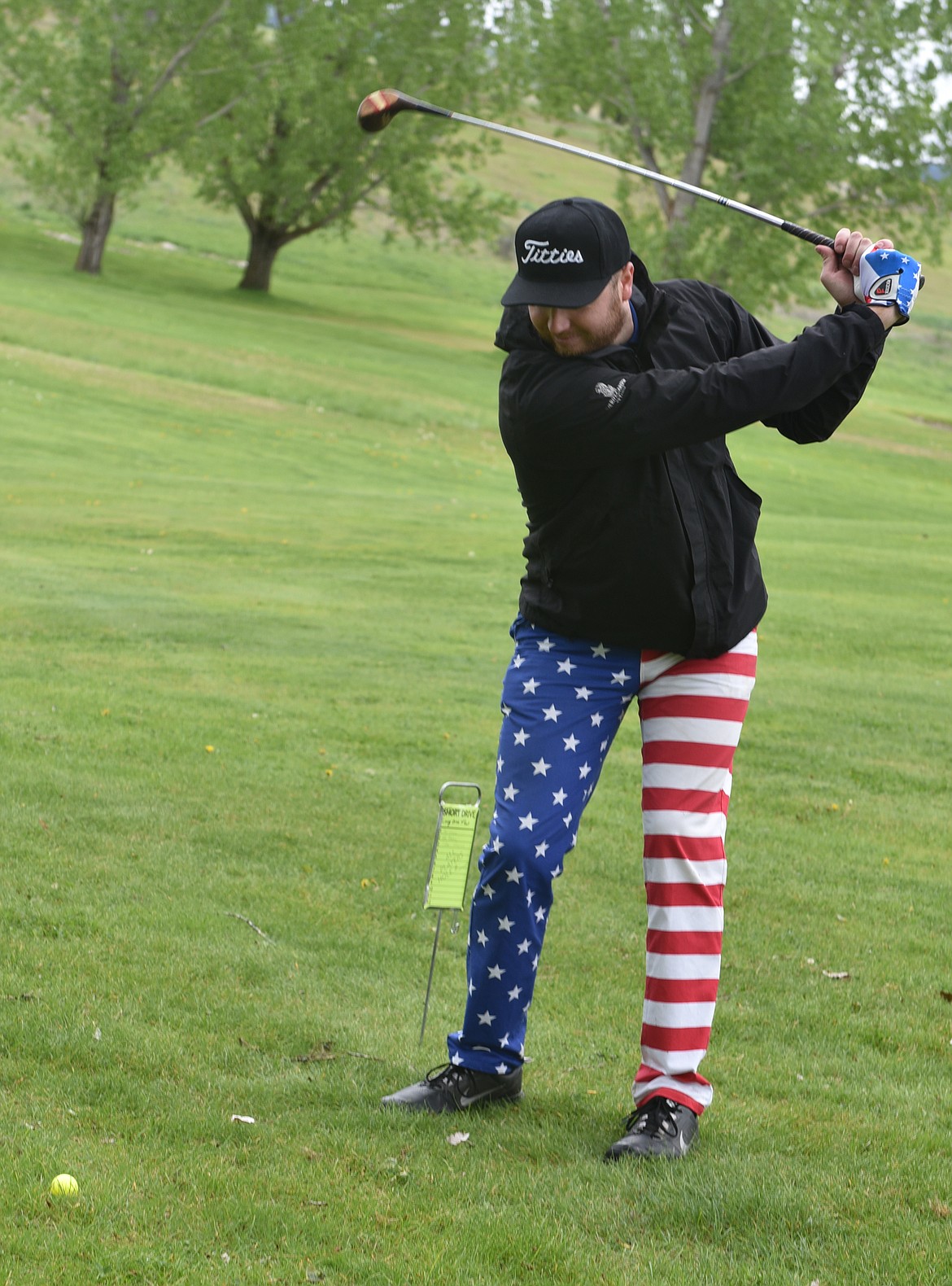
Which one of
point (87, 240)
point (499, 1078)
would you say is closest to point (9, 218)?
point (87, 240)

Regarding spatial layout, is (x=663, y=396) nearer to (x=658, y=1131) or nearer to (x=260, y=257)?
(x=658, y=1131)

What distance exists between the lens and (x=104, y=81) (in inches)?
1663

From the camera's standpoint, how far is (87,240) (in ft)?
140

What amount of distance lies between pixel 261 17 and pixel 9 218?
48.8 feet

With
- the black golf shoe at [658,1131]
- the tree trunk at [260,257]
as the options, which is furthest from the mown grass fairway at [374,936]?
the tree trunk at [260,257]

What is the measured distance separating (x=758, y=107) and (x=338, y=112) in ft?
37.3

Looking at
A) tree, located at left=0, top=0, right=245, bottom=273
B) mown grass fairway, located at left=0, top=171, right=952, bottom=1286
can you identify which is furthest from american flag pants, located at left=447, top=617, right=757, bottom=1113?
tree, located at left=0, top=0, right=245, bottom=273

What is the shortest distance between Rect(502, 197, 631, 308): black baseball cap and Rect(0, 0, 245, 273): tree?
3862cm

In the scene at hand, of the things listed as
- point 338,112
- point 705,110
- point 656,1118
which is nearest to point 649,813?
point 656,1118

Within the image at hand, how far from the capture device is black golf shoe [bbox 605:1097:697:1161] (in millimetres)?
3885

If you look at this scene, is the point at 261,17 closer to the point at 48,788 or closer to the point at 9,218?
the point at 9,218

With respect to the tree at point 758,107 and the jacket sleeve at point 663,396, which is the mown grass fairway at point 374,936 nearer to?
the jacket sleeve at point 663,396

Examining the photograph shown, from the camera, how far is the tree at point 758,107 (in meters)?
36.9

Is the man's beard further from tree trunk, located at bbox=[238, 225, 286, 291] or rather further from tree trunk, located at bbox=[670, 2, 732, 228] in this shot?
tree trunk, located at bbox=[238, 225, 286, 291]
